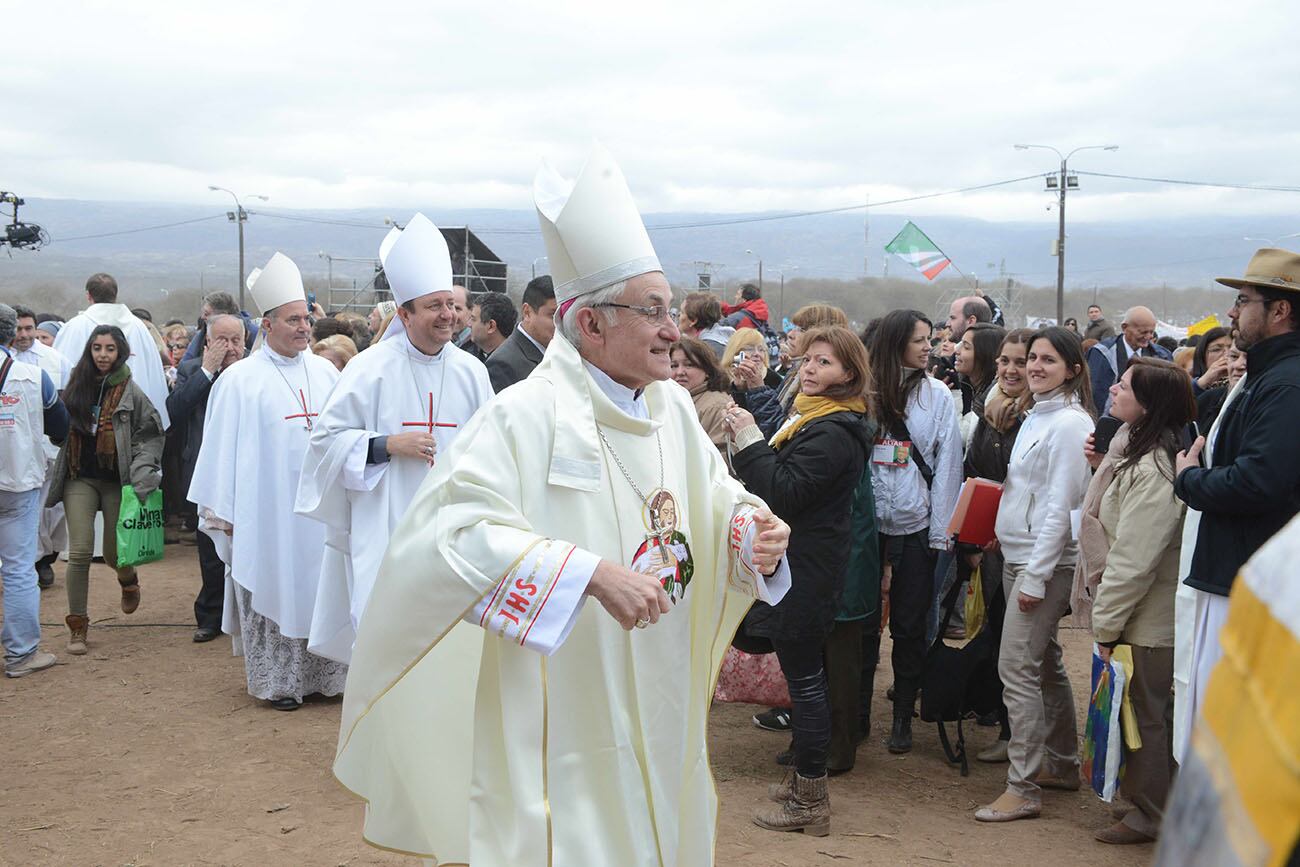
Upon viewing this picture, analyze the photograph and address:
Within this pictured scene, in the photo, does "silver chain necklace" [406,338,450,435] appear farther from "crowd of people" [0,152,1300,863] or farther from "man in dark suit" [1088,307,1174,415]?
"man in dark suit" [1088,307,1174,415]

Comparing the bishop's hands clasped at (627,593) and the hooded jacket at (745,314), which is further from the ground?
the hooded jacket at (745,314)

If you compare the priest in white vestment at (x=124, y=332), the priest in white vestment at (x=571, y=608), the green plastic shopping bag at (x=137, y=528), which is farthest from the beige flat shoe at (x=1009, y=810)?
the priest in white vestment at (x=124, y=332)

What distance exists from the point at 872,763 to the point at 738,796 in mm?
801

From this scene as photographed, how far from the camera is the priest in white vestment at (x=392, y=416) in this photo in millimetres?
5645

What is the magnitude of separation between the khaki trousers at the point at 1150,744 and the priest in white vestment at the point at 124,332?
26.4 feet

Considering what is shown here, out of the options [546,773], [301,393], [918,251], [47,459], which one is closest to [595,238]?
[546,773]

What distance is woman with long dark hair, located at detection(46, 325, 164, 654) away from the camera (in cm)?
777

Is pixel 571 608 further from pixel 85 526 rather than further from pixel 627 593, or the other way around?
pixel 85 526

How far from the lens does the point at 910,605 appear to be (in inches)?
238

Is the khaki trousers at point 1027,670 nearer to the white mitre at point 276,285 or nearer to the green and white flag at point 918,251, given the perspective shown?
the white mitre at point 276,285

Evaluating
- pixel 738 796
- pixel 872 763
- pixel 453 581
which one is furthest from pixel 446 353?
pixel 453 581

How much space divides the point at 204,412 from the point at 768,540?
22.7ft

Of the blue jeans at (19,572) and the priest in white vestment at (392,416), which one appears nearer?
the priest in white vestment at (392,416)

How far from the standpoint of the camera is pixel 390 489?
18.6 ft
